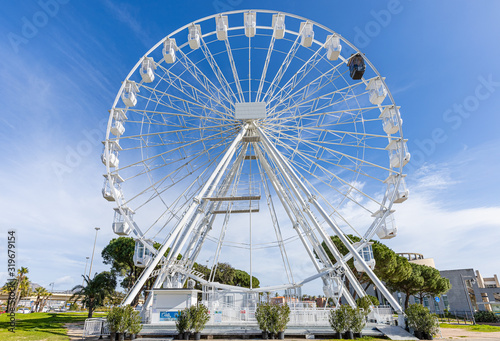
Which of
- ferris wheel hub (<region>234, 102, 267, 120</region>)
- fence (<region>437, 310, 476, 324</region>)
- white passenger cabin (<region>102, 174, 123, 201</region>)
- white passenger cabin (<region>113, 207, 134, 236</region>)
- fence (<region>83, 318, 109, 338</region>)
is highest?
ferris wheel hub (<region>234, 102, 267, 120</region>)

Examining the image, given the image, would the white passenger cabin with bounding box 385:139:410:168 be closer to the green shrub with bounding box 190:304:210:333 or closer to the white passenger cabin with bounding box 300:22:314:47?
the white passenger cabin with bounding box 300:22:314:47

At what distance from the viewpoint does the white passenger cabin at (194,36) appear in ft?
73.9

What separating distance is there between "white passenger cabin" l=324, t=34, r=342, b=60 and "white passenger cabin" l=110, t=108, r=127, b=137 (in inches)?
591

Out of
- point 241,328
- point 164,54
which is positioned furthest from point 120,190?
point 241,328

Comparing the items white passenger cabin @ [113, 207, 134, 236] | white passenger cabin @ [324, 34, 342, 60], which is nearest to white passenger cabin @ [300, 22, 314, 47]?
white passenger cabin @ [324, 34, 342, 60]

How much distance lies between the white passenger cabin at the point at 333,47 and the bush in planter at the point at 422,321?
1638 cm

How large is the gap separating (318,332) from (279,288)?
10.3 metres

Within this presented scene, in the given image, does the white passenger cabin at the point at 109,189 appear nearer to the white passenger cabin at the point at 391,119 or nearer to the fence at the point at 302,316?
the fence at the point at 302,316

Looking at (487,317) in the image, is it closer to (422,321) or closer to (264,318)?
(422,321)

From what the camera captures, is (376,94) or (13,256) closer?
(13,256)

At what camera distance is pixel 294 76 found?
78.0ft

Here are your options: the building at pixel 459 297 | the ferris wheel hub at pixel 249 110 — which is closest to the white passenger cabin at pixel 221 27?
the ferris wheel hub at pixel 249 110

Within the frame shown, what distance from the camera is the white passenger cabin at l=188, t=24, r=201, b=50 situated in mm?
22516

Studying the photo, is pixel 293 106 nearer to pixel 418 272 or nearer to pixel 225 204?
pixel 225 204
